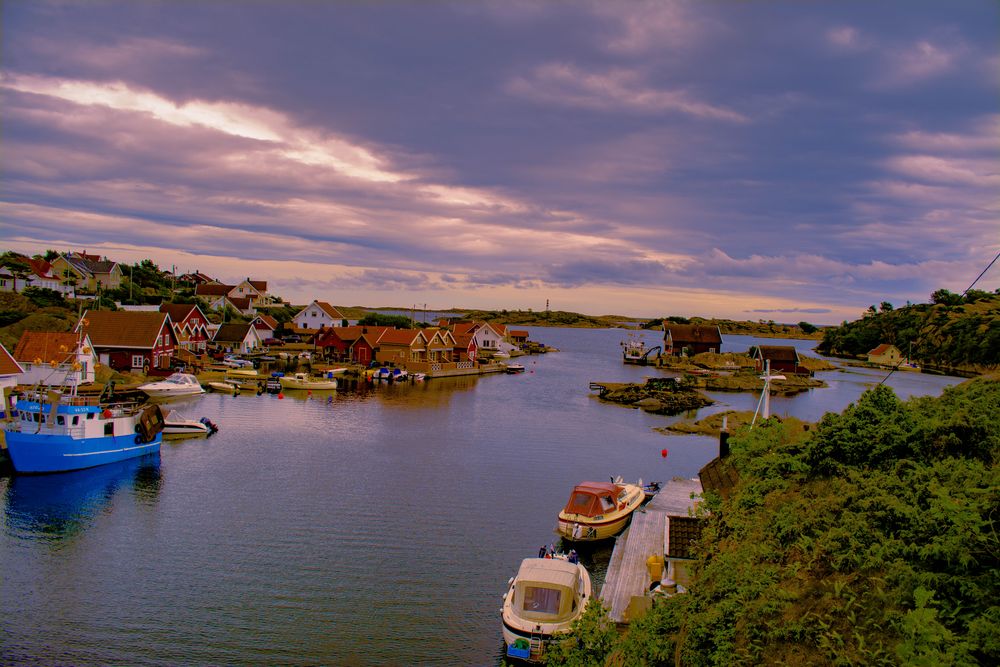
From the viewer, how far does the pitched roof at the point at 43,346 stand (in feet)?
157

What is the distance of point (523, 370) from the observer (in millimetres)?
92875

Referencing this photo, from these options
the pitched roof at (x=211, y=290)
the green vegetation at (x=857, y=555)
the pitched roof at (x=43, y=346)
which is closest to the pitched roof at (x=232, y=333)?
the pitched roof at (x=211, y=290)

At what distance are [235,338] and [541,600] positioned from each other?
7600cm

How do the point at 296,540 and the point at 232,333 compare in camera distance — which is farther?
the point at 232,333

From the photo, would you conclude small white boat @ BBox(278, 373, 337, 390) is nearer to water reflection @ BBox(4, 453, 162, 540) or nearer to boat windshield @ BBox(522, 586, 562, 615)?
water reflection @ BBox(4, 453, 162, 540)

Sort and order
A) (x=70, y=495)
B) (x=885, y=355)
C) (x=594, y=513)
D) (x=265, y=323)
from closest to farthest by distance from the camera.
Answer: (x=594, y=513), (x=70, y=495), (x=265, y=323), (x=885, y=355)

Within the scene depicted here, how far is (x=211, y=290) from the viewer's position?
11862 centimetres

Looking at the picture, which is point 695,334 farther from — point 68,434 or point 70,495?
point 70,495

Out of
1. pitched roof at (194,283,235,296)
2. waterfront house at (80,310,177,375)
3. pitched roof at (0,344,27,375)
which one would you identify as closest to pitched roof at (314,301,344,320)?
pitched roof at (194,283,235,296)

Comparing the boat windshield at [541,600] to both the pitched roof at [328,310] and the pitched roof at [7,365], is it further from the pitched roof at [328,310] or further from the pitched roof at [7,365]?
the pitched roof at [328,310]

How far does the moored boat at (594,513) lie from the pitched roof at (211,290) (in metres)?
105

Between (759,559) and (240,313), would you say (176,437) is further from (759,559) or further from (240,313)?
(240,313)

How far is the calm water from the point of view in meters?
17.0

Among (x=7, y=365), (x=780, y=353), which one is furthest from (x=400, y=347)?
(x=780, y=353)
